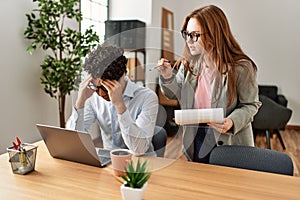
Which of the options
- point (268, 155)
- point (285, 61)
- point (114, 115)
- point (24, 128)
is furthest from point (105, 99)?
point (285, 61)

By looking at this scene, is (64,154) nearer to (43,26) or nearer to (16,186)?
(16,186)

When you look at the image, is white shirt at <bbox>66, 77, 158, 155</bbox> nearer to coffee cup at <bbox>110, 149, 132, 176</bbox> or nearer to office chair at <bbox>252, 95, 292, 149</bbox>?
coffee cup at <bbox>110, 149, 132, 176</bbox>

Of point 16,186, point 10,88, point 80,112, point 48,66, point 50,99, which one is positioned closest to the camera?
point 16,186

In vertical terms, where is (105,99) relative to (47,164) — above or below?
above

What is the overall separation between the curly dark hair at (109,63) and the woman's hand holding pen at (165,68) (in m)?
0.12

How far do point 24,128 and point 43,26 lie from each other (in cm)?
96

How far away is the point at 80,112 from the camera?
123 centimetres

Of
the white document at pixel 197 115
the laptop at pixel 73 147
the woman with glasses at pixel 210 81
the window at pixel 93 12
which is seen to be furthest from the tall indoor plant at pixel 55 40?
the white document at pixel 197 115

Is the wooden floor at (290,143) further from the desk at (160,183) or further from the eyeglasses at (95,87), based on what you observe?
the eyeglasses at (95,87)

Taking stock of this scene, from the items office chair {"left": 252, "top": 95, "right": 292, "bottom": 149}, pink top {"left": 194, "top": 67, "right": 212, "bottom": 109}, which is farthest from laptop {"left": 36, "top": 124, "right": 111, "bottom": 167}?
office chair {"left": 252, "top": 95, "right": 292, "bottom": 149}

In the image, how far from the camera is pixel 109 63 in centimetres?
98

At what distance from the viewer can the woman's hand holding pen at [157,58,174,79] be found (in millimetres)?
1055

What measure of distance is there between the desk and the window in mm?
2782

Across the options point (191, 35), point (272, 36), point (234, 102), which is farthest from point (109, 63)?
point (272, 36)
